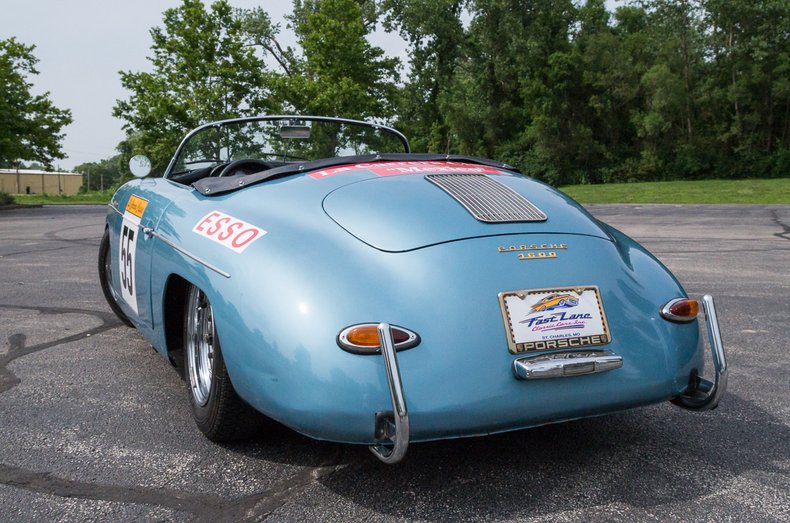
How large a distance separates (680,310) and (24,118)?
31.3m

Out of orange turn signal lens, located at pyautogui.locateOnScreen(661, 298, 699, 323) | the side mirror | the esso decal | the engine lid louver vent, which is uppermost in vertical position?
the side mirror

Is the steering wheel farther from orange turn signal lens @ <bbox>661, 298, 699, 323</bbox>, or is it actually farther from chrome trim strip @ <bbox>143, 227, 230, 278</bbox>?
orange turn signal lens @ <bbox>661, 298, 699, 323</bbox>

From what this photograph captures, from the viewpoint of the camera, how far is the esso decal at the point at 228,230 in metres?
2.52

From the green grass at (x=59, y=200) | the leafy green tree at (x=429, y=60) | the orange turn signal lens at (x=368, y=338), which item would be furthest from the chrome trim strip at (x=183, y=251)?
the leafy green tree at (x=429, y=60)

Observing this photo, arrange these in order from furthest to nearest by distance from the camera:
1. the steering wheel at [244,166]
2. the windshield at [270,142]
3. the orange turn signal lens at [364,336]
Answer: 1. the windshield at [270,142]
2. the steering wheel at [244,166]
3. the orange turn signal lens at [364,336]

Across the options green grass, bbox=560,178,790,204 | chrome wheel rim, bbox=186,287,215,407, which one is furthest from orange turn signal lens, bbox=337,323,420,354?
green grass, bbox=560,178,790,204

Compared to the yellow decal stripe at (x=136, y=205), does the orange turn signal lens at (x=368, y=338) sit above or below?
below

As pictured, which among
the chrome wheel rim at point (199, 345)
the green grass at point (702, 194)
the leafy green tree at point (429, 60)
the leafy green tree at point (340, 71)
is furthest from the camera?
the leafy green tree at point (429, 60)

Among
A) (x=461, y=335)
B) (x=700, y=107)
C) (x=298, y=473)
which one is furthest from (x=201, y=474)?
(x=700, y=107)

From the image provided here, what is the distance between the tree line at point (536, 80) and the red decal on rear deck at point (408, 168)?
30.1 metres

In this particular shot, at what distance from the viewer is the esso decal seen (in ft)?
8.26

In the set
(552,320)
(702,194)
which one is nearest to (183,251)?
(552,320)

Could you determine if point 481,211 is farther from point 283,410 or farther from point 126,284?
point 126,284

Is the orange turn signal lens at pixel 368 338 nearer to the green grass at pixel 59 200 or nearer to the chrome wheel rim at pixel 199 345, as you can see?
the chrome wheel rim at pixel 199 345
